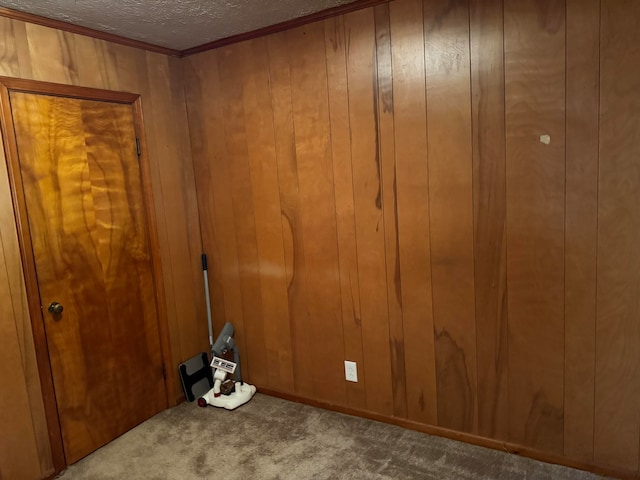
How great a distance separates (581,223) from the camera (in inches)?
78.6

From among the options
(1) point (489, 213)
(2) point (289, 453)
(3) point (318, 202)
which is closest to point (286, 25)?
(3) point (318, 202)

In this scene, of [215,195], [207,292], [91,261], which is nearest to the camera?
[91,261]

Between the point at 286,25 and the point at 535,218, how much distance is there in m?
1.72

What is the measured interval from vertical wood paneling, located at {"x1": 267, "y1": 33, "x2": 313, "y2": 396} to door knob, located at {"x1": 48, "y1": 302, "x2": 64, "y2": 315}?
128cm

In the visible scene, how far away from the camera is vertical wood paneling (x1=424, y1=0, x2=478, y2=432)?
216 cm

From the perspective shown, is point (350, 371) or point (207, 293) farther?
point (207, 293)

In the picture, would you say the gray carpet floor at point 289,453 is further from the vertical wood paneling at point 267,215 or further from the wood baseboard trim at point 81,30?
the wood baseboard trim at point 81,30

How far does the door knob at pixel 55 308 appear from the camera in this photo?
2.34 m

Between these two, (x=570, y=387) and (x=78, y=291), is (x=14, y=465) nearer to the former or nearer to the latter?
(x=78, y=291)

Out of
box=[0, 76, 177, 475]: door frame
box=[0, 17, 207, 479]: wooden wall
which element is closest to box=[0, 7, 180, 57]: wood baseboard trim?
box=[0, 17, 207, 479]: wooden wall

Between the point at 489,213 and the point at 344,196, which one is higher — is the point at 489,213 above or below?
below

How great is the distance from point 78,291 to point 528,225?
7.79 ft

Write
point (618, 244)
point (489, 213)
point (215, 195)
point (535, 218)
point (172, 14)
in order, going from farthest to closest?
point (215, 195) → point (172, 14) → point (489, 213) → point (535, 218) → point (618, 244)

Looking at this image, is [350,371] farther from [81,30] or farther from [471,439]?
[81,30]
